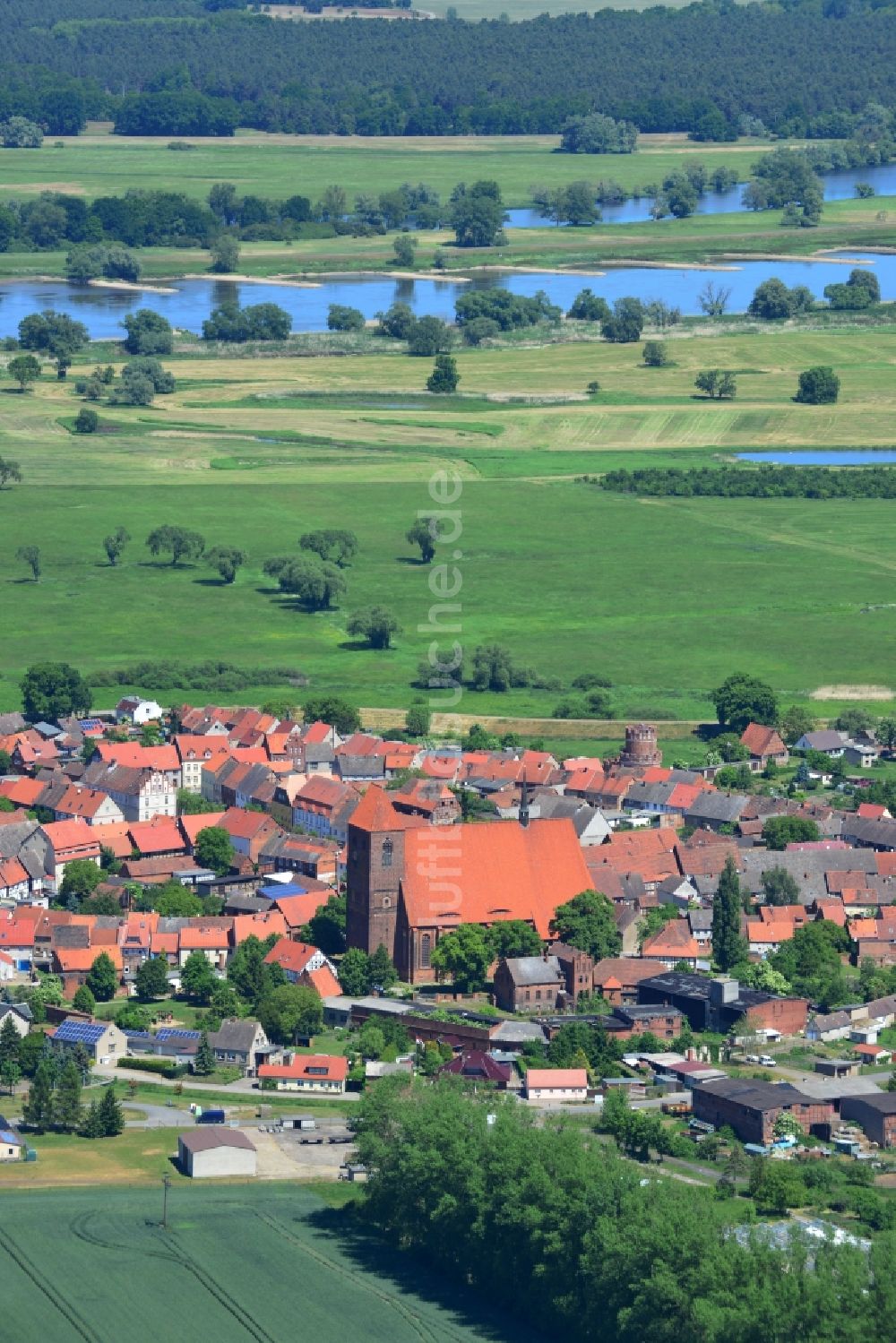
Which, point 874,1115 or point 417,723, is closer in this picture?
point 874,1115

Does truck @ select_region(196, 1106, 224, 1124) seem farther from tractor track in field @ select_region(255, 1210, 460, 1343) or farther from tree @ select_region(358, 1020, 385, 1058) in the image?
tractor track in field @ select_region(255, 1210, 460, 1343)

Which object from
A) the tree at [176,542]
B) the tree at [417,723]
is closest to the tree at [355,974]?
the tree at [417,723]

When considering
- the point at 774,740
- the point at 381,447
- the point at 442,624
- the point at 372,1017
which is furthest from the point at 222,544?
the point at 372,1017

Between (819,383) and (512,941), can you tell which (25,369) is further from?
(512,941)

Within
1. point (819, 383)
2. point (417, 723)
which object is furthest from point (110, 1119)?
point (819, 383)

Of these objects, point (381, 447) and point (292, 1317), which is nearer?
point (292, 1317)

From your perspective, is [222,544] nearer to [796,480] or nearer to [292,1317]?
[796,480]
